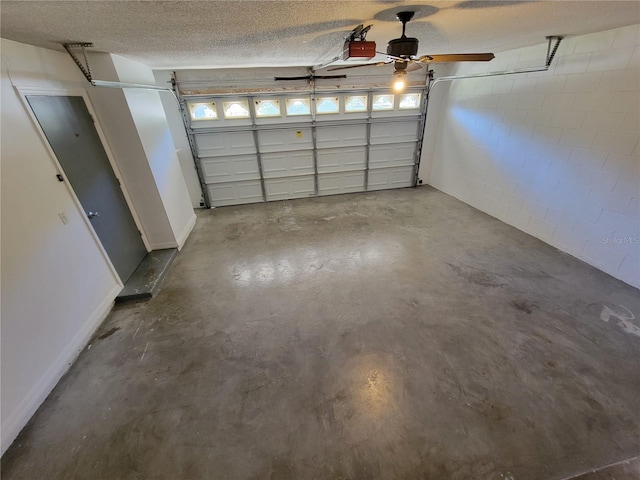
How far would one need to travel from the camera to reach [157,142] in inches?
154

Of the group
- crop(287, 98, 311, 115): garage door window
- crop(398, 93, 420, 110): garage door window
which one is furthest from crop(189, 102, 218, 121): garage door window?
crop(398, 93, 420, 110): garage door window

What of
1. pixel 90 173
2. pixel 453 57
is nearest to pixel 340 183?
pixel 453 57

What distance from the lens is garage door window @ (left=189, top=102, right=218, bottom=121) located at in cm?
516

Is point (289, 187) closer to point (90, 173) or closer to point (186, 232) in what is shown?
point (186, 232)

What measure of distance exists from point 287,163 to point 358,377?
4.75 metres

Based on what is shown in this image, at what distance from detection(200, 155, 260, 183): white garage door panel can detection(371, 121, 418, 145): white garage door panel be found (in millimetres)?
2725

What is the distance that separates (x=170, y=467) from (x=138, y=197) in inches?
129

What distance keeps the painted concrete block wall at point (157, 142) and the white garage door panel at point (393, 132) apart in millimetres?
4104

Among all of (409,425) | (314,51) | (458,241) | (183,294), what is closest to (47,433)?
(183,294)

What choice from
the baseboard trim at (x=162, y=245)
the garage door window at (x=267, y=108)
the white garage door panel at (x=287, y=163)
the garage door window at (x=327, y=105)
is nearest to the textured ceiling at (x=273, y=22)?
the garage door window at (x=267, y=108)

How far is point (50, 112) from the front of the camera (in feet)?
8.27

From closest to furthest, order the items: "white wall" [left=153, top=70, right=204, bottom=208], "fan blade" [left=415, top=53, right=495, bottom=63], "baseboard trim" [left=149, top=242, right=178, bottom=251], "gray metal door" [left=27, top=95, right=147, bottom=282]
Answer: "fan blade" [left=415, top=53, right=495, bottom=63] < "gray metal door" [left=27, top=95, right=147, bottom=282] < "baseboard trim" [left=149, top=242, right=178, bottom=251] < "white wall" [left=153, top=70, right=204, bottom=208]

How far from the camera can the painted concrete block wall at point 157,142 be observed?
133 inches

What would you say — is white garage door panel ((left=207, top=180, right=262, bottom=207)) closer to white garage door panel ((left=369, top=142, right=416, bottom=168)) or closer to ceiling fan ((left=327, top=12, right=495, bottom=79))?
white garage door panel ((left=369, top=142, right=416, bottom=168))
